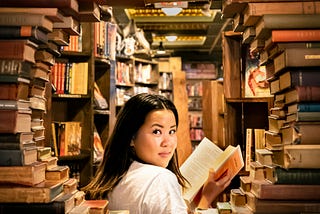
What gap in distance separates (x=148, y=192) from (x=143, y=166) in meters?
0.14

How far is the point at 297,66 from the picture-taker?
1100mm

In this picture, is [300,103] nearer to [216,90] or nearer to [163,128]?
[163,128]

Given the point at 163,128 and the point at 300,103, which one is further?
the point at 163,128

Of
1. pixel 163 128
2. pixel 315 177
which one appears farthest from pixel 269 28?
pixel 163 128

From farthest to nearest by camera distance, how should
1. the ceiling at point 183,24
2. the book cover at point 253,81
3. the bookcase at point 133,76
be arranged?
the ceiling at point 183,24, the bookcase at point 133,76, the book cover at point 253,81

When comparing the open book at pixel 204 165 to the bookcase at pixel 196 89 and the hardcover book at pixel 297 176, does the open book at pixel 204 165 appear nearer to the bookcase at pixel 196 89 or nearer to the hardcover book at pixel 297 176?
the hardcover book at pixel 297 176

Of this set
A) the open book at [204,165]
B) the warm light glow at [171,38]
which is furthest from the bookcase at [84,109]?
the warm light glow at [171,38]

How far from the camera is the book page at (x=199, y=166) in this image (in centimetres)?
188

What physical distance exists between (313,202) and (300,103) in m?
0.27

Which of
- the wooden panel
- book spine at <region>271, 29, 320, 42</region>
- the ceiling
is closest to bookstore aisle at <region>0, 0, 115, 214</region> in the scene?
book spine at <region>271, 29, 320, 42</region>

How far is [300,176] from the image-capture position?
43.1 inches

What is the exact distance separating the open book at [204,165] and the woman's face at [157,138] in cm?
24

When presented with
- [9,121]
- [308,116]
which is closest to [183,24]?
[308,116]

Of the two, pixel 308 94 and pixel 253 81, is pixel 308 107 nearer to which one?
pixel 308 94
